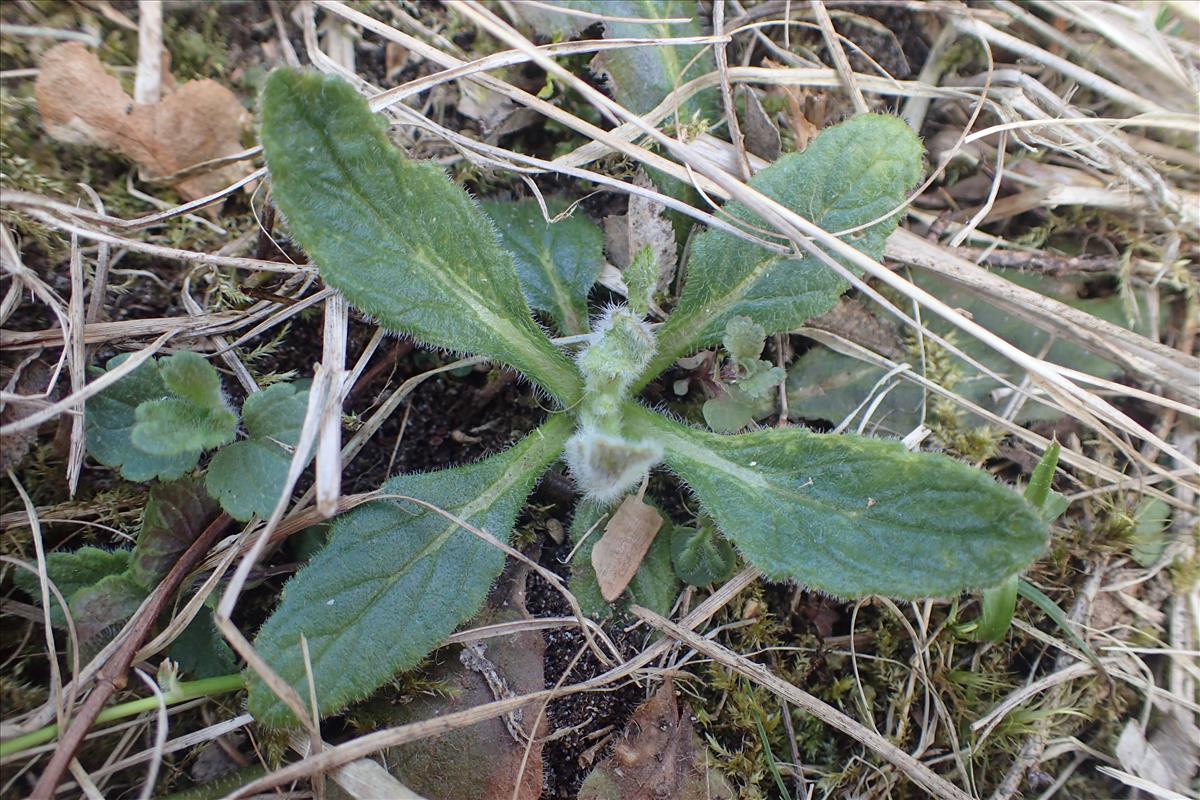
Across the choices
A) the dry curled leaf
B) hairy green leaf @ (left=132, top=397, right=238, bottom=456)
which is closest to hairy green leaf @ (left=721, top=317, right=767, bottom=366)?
hairy green leaf @ (left=132, top=397, right=238, bottom=456)

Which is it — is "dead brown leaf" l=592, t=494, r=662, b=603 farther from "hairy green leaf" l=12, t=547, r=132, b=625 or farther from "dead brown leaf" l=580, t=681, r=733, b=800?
"hairy green leaf" l=12, t=547, r=132, b=625

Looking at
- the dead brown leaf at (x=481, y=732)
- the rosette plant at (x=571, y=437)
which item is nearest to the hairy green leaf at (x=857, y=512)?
the rosette plant at (x=571, y=437)

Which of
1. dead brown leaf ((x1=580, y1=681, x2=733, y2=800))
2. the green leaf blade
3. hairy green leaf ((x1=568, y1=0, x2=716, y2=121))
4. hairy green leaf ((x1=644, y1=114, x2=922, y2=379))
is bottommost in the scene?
dead brown leaf ((x1=580, y1=681, x2=733, y2=800))

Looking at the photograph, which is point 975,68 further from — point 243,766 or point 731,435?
point 243,766

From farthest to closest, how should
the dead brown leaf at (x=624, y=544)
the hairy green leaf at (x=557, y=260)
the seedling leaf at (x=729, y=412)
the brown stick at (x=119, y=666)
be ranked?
the hairy green leaf at (x=557, y=260) < the seedling leaf at (x=729, y=412) < the dead brown leaf at (x=624, y=544) < the brown stick at (x=119, y=666)

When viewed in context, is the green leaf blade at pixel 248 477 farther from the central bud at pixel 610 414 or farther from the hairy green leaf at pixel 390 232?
the central bud at pixel 610 414

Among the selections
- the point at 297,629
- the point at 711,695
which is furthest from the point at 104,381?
the point at 711,695

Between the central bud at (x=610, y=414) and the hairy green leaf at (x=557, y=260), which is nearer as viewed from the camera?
the central bud at (x=610, y=414)
